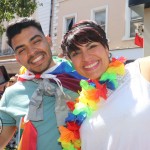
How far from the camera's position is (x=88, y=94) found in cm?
217

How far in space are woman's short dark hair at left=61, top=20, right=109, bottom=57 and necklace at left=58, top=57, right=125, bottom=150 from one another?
178mm

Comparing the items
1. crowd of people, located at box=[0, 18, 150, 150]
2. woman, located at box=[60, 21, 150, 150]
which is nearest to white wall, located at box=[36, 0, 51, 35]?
crowd of people, located at box=[0, 18, 150, 150]

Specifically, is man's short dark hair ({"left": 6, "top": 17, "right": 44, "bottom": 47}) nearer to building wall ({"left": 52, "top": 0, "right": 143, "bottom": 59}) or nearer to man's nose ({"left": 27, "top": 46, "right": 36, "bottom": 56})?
man's nose ({"left": 27, "top": 46, "right": 36, "bottom": 56})

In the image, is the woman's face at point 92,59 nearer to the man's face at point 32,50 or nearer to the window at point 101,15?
the man's face at point 32,50

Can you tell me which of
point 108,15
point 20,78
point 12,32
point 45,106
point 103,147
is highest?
point 108,15

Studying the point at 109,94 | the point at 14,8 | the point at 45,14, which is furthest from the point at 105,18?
the point at 109,94

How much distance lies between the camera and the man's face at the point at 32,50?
8.10ft

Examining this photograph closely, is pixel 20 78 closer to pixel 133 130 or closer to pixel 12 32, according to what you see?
A: pixel 12 32

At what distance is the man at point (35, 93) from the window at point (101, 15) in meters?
10.2

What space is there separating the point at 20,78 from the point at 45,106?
370mm

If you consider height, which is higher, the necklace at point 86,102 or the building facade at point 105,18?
the building facade at point 105,18

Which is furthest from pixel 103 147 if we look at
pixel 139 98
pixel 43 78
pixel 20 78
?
pixel 20 78

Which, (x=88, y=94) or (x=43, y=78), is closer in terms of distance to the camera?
(x=88, y=94)

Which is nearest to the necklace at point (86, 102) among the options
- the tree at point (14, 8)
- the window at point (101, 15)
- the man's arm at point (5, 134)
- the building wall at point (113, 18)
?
the man's arm at point (5, 134)
